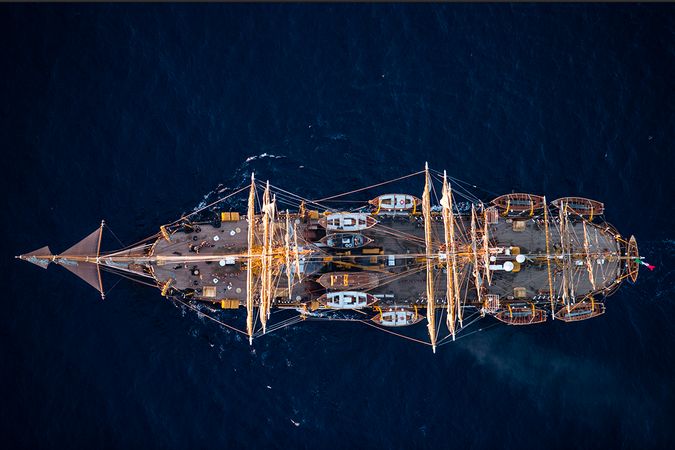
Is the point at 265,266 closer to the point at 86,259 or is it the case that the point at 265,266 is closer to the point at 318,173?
the point at 318,173

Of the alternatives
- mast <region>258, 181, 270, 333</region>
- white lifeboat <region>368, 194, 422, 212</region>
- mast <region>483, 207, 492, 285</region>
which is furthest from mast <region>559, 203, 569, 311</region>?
mast <region>258, 181, 270, 333</region>

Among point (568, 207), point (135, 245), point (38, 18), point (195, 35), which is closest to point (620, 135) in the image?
point (568, 207)

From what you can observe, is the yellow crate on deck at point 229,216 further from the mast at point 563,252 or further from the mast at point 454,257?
the mast at point 563,252

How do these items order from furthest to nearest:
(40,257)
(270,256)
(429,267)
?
(429,267), (40,257), (270,256)

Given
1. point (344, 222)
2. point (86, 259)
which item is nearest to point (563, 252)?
point (344, 222)

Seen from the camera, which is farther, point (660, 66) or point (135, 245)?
point (660, 66)

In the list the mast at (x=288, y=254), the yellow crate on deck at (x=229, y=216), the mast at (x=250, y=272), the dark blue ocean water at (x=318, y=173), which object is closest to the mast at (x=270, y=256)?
the mast at (x=288, y=254)

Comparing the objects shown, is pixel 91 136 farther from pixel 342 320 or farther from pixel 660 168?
pixel 660 168
